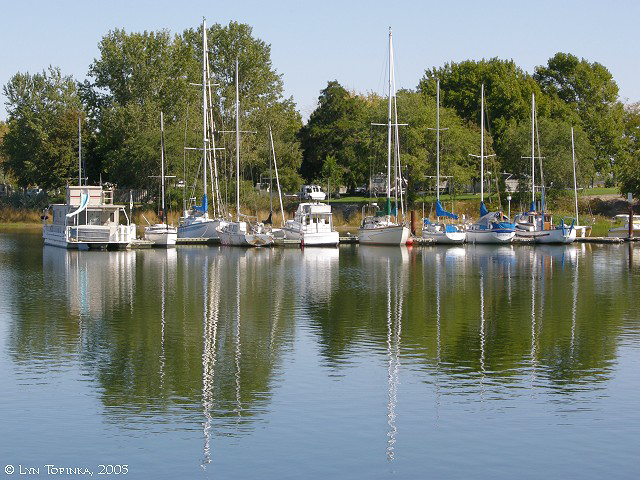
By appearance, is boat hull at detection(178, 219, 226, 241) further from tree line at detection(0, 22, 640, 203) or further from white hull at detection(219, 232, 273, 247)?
tree line at detection(0, 22, 640, 203)

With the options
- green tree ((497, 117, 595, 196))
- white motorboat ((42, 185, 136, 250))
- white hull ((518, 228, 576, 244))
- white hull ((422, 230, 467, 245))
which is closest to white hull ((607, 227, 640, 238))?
white hull ((518, 228, 576, 244))

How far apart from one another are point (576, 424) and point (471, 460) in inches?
140

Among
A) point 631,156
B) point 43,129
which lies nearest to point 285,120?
point 43,129

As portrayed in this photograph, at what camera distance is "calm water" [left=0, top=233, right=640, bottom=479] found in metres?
18.8

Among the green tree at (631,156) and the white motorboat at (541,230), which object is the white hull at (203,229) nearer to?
the white motorboat at (541,230)

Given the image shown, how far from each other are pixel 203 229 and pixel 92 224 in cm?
961

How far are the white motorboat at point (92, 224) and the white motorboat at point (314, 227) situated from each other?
499 inches

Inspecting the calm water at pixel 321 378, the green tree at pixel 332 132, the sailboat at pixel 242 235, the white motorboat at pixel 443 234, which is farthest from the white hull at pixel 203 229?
the green tree at pixel 332 132

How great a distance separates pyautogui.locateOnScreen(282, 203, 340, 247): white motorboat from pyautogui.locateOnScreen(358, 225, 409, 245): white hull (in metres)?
2.71

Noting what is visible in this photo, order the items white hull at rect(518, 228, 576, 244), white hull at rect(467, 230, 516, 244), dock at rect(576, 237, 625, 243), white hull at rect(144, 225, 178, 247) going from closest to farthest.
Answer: white hull at rect(144, 225, 178, 247) < white hull at rect(518, 228, 576, 244) < white hull at rect(467, 230, 516, 244) < dock at rect(576, 237, 625, 243)

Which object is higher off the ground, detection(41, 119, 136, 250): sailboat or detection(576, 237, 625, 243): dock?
detection(41, 119, 136, 250): sailboat

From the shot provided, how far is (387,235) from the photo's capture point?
77.9 metres

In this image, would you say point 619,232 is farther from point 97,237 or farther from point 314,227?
point 97,237

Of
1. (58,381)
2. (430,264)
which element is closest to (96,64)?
(430,264)
